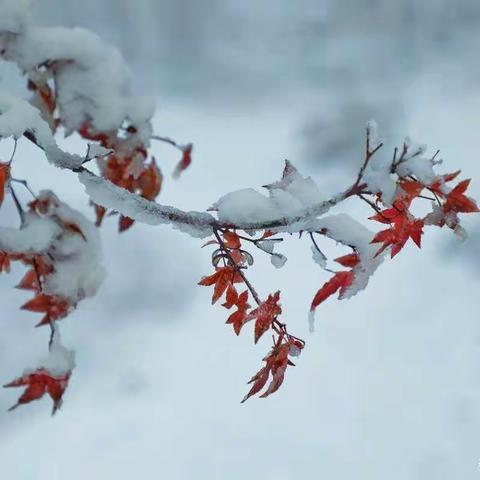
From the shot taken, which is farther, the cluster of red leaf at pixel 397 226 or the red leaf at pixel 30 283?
the red leaf at pixel 30 283

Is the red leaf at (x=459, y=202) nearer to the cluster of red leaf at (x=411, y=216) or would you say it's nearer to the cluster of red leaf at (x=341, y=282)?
the cluster of red leaf at (x=411, y=216)

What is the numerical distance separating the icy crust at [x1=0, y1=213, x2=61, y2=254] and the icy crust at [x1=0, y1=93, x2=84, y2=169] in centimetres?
33

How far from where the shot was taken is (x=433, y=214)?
3.37ft

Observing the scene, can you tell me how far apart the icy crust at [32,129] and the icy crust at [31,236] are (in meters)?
0.33

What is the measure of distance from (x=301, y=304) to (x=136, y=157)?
151 centimetres

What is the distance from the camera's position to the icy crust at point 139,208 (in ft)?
3.34

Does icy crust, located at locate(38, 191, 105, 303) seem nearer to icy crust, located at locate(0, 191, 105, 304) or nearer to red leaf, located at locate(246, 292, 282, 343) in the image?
icy crust, located at locate(0, 191, 105, 304)

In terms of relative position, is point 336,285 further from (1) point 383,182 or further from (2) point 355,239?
(1) point 383,182

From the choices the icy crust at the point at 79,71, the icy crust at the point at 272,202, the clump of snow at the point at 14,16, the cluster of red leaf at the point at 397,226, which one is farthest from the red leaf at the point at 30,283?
the cluster of red leaf at the point at 397,226

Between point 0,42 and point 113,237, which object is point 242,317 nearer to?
point 0,42

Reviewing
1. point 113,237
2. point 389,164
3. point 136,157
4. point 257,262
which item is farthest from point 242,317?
point 113,237

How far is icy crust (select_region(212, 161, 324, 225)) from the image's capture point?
1033 mm

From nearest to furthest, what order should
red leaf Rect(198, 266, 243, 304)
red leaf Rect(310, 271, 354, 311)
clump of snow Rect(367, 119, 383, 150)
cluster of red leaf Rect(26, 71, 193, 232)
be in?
clump of snow Rect(367, 119, 383, 150), red leaf Rect(310, 271, 354, 311), red leaf Rect(198, 266, 243, 304), cluster of red leaf Rect(26, 71, 193, 232)

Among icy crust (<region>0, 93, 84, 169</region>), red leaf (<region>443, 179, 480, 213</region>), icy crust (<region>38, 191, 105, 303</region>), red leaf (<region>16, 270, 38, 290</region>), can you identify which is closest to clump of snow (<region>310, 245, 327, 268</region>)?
red leaf (<region>443, 179, 480, 213</region>)
